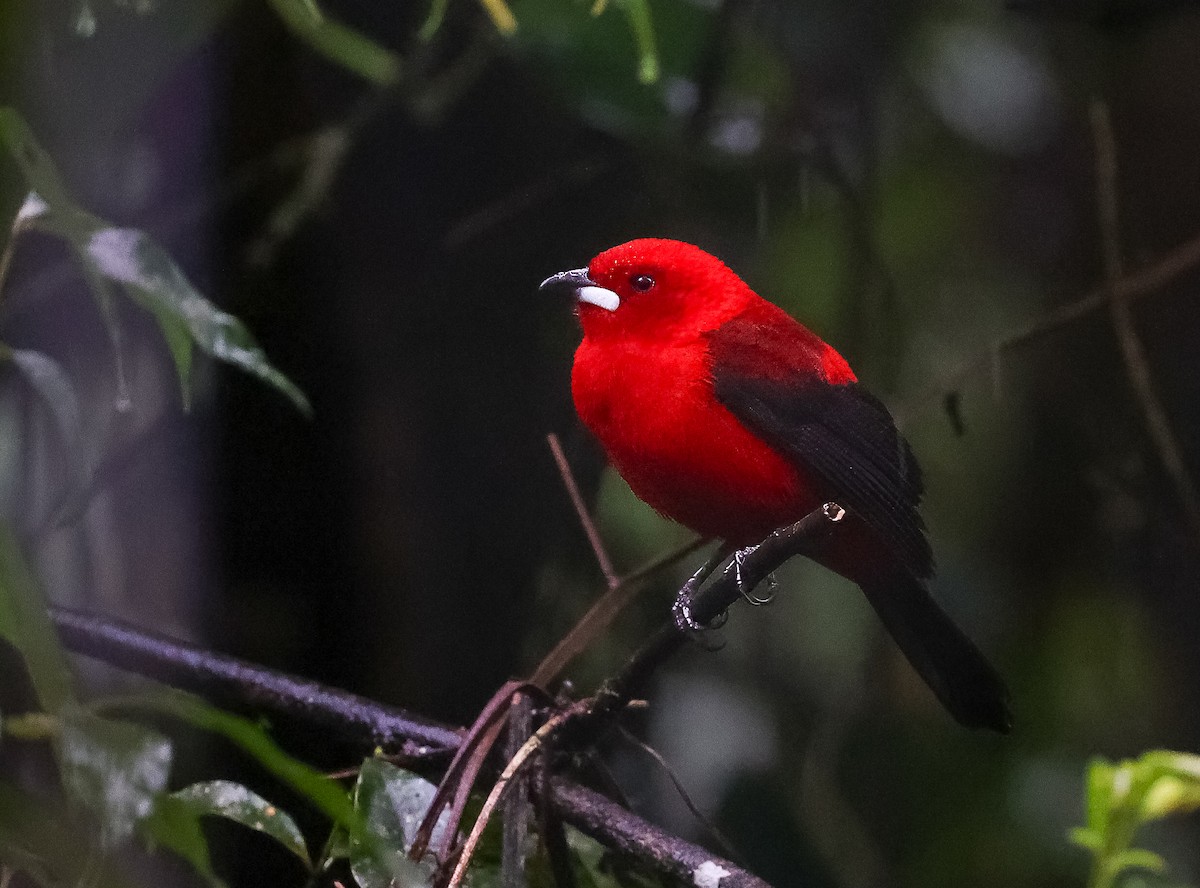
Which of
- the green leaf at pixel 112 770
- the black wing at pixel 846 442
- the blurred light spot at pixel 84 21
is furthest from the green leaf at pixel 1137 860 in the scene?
the blurred light spot at pixel 84 21

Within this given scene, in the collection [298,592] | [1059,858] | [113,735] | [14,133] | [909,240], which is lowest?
[1059,858]

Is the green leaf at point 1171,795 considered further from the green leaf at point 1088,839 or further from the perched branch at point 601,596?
the perched branch at point 601,596

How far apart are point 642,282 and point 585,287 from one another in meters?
0.05

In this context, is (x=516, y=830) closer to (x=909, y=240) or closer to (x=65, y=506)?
(x=65, y=506)

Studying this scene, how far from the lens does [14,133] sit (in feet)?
3.45

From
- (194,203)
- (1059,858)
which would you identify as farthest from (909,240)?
(194,203)

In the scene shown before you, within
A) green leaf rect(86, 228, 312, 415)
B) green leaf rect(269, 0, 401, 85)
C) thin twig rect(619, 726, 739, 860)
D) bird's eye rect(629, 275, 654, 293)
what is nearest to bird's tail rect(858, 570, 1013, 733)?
thin twig rect(619, 726, 739, 860)

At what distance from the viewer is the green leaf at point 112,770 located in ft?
2.69

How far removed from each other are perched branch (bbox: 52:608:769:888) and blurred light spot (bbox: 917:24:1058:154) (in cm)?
74

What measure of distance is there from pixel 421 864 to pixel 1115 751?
2.01 feet

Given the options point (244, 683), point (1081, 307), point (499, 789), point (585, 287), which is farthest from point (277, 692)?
point (1081, 307)

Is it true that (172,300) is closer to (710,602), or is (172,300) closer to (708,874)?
(710,602)

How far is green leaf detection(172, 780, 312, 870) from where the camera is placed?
38.7 inches

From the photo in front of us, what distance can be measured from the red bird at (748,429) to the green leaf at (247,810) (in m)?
0.41
